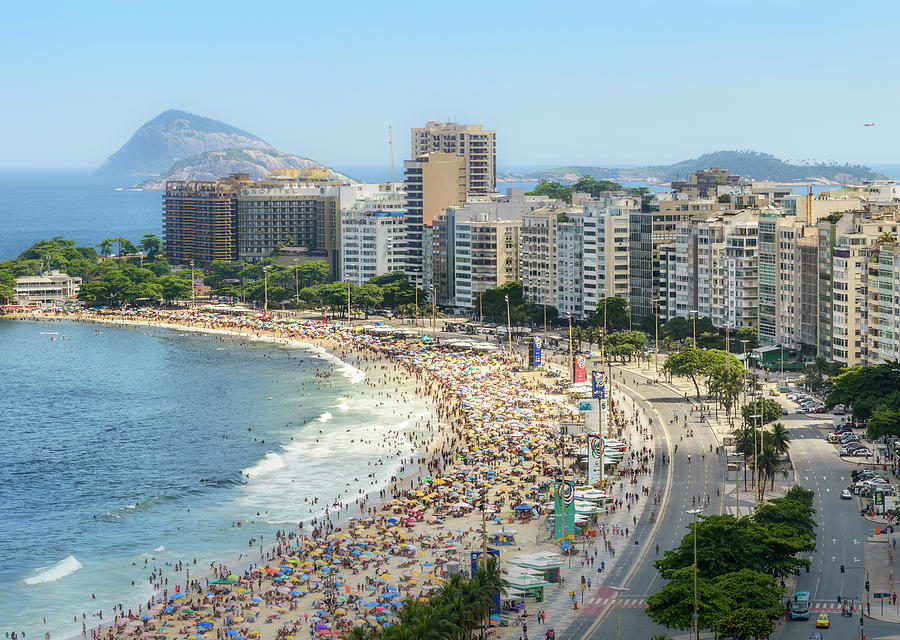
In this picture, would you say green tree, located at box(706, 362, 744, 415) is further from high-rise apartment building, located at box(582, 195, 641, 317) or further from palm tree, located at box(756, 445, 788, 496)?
high-rise apartment building, located at box(582, 195, 641, 317)

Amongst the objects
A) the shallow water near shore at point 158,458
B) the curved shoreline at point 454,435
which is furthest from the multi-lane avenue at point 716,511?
the shallow water near shore at point 158,458

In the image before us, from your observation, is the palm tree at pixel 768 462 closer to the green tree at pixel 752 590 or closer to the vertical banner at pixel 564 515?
the vertical banner at pixel 564 515

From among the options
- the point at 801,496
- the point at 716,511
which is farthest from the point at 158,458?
the point at 801,496

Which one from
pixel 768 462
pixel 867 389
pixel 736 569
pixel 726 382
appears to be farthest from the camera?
pixel 726 382

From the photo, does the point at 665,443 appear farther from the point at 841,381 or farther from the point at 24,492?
the point at 24,492

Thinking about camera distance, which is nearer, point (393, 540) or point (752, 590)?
point (752, 590)

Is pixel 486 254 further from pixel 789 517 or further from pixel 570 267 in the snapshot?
pixel 789 517

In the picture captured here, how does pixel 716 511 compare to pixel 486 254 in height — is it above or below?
below

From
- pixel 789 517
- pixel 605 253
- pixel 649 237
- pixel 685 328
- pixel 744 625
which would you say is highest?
Result: pixel 649 237

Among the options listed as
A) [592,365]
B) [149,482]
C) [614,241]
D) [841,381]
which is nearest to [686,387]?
[592,365]
